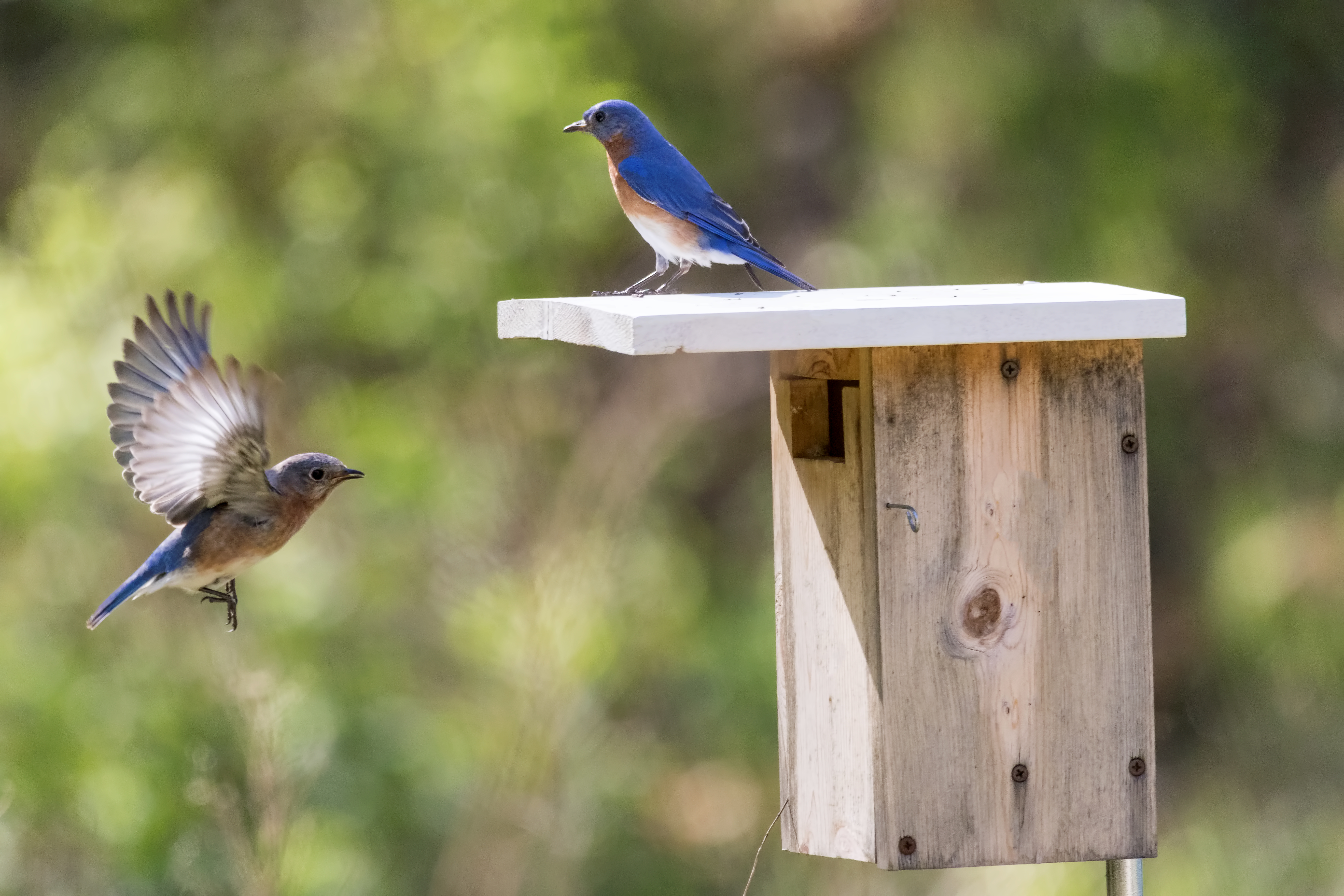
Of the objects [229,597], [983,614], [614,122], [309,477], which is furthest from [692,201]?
[229,597]

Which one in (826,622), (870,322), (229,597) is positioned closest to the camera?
(870,322)

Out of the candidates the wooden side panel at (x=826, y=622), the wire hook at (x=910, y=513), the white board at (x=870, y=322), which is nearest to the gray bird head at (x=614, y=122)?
the wooden side panel at (x=826, y=622)

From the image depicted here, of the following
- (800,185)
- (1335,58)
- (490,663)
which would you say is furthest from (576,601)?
(1335,58)

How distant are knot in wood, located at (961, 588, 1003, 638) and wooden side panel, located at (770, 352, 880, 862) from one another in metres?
0.15

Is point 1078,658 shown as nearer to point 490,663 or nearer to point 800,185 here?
point 490,663

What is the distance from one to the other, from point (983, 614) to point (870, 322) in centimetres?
54

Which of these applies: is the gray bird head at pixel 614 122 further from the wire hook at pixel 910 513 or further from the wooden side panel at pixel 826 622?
the wire hook at pixel 910 513

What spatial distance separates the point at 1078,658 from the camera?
2500mm

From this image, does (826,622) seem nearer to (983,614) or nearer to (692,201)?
(983,614)

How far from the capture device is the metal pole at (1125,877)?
8.27 ft

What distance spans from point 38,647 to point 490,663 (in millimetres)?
2115

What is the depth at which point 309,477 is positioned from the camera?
3307 mm

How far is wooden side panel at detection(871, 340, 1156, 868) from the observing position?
8.02 ft

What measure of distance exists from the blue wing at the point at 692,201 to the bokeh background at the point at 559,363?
2563 mm
